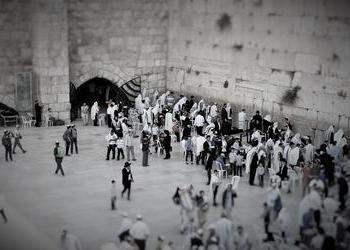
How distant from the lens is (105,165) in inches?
803

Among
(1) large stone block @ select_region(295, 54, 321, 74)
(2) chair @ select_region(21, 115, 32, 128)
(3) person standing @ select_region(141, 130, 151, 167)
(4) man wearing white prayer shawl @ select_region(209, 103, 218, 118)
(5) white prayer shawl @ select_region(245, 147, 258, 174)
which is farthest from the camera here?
(2) chair @ select_region(21, 115, 32, 128)

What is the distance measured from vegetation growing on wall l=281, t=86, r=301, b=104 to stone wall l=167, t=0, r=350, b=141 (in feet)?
0.48

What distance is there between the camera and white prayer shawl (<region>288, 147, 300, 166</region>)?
61.8 feet

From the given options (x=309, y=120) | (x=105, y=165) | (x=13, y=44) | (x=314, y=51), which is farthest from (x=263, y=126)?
(x=13, y=44)

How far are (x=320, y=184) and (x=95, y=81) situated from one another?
16.6 m

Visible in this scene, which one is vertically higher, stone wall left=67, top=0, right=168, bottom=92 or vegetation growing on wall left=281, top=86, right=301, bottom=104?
stone wall left=67, top=0, right=168, bottom=92

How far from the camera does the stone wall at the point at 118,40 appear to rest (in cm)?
2688

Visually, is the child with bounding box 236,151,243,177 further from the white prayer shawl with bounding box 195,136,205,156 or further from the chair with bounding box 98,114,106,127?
the chair with bounding box 98,114,106,127

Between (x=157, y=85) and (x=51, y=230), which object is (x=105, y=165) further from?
(x=157, y=85)

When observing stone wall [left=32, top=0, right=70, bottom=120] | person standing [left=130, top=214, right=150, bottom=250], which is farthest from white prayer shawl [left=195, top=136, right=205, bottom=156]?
stone wall [left=32, top=0, right=70, bottom=120]

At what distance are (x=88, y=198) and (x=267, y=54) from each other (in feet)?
34.2

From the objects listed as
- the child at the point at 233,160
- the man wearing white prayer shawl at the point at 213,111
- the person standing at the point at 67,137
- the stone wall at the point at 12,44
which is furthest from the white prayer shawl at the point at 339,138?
the stone wall at the point at 12,44

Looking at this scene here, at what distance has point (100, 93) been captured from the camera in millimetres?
29531

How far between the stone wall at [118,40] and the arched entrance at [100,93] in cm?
67
